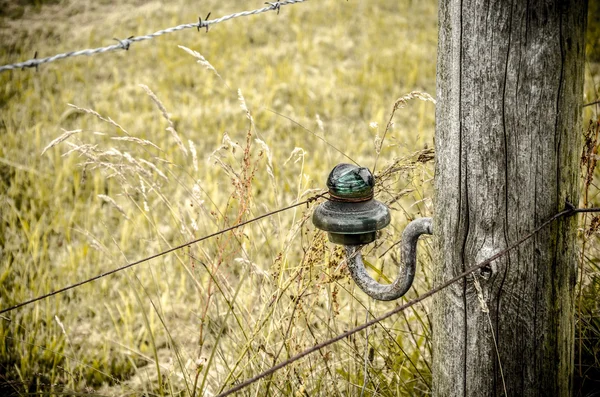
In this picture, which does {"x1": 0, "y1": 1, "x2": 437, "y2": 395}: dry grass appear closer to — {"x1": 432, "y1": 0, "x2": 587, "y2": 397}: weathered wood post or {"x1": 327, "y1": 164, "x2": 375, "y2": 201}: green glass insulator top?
{"x1": 327, "y1": 164, "x2": 375, "y2": 201}: green glass insulator top

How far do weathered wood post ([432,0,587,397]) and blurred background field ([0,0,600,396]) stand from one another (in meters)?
0.44

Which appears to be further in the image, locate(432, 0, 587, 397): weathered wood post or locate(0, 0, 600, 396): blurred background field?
locate(0, 0, 600, 396): blurred background field

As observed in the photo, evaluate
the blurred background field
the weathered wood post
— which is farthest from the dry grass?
the weathered wood post

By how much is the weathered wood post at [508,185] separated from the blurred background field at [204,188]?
44 centimetres

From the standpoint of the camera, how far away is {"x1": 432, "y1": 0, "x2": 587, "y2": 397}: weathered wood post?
1265 millimetres

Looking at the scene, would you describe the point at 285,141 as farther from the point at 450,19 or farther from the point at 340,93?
the point at 450,19

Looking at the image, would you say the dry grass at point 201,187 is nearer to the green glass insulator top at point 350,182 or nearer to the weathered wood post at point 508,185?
the green glass insulator top at point 350,182

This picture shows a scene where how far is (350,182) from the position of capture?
1.60m

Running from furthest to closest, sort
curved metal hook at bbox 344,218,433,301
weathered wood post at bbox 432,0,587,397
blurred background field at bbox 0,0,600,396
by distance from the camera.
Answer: blurred background field at bbox 0,0,600,396 < curved metal hook at bbox 344,218,433,301 < weathered wood post at bbox 432,0,587,397

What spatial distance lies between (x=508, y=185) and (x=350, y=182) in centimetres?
45

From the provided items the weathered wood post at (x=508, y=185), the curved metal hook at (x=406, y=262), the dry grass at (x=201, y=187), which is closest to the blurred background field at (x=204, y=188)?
the dry grass at (x=201, y=187)

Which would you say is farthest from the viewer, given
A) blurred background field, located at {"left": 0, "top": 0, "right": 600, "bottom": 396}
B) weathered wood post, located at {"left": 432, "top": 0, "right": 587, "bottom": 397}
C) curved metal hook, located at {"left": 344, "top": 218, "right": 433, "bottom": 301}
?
blurred background field, located at {"left": 0, "top": 0, "right": 600, "bottom": 396}

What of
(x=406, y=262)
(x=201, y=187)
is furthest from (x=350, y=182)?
(x=201, y=187)

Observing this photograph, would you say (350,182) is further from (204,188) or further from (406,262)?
(204,188)
